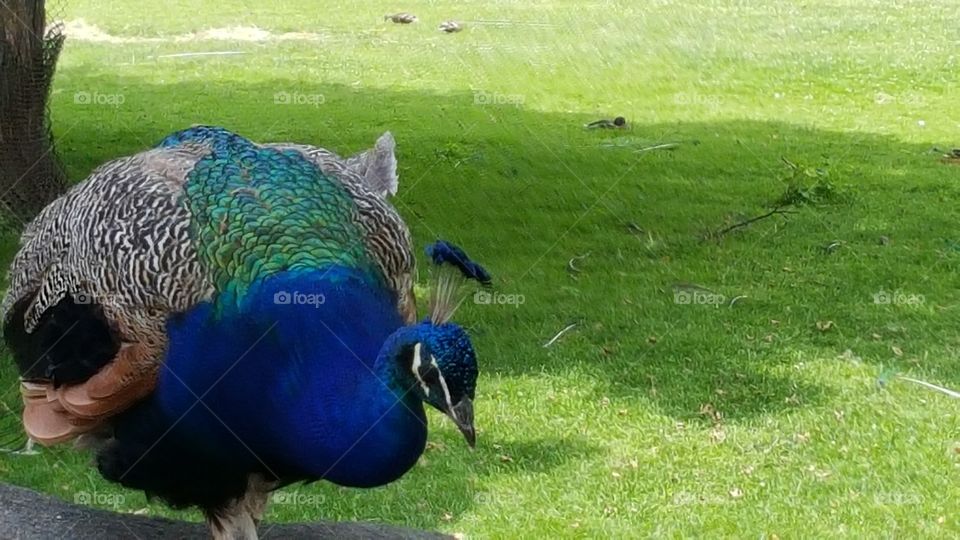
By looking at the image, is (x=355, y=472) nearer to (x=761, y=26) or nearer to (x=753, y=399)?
(x=753, y=399)

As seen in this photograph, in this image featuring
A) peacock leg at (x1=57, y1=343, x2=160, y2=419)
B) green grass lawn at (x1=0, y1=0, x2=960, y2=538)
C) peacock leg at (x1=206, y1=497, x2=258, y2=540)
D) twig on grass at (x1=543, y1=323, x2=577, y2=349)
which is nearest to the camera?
peacock leg at (x1=57, y1=343, x2=160, y2=419)

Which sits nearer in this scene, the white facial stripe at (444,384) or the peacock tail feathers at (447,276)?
the white facial stripe at (444,384)

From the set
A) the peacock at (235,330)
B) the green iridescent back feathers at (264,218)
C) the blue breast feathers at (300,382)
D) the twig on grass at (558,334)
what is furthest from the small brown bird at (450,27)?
the blue breast feathers at (300,382)

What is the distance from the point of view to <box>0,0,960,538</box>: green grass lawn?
180 inches

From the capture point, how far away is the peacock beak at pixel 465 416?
2688 mm

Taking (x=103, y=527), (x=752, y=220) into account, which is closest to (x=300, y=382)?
(x=103, y=527)

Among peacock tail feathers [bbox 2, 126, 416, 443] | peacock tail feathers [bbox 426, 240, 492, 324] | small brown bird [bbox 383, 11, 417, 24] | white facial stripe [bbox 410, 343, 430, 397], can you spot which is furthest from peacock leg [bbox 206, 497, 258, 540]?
small brown bird [bbox 383, 11, 417, 24]

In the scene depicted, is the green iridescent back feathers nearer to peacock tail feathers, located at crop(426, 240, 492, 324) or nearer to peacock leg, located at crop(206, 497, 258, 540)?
peacock tail feathers, located at crop(426, 240, 492, 324)

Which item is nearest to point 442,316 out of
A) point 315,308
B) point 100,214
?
point 315,308

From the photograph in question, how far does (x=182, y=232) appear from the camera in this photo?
3.22 meters

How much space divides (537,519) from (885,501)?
1.22 meters

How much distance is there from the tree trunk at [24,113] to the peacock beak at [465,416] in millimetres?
4666

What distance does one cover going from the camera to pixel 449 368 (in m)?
2.68

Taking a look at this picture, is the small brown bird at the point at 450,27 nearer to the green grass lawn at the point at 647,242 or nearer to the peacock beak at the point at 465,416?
the green grass lawn at the point at 647,242
